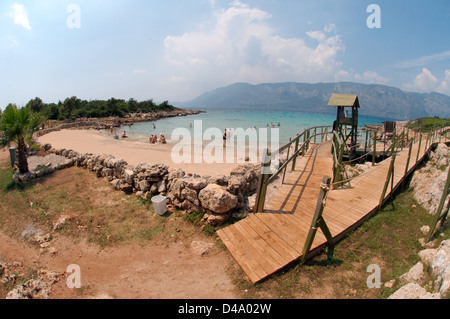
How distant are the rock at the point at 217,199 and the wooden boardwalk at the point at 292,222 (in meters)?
0.74

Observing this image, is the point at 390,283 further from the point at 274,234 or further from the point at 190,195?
the point at 190,195

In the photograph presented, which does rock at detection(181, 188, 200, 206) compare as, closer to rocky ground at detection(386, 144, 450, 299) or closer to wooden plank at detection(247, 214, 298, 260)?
wooden plank at detection(247, 214, 298, 260)

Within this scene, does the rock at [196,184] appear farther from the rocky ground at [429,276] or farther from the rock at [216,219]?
the rocky ground at [429,276]

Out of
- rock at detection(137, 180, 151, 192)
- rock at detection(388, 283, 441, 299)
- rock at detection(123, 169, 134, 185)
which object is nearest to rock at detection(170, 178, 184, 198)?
rock at detection(137, 180, 151, 192)

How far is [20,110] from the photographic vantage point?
1089cm

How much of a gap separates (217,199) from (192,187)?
3.38 feet

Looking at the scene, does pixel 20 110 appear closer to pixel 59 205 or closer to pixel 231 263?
pixel 59 205

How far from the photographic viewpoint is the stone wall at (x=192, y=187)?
590cm

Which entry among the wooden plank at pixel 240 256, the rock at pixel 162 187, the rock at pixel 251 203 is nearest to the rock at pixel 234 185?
the rock at pixel 251 203

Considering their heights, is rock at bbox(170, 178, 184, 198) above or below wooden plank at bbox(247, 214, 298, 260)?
above

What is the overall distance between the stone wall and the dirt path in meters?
1.21

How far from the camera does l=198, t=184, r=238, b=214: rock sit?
576 cm
